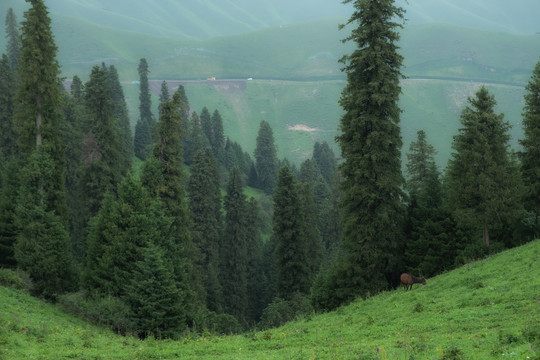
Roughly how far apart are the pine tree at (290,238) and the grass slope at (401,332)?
26.6 metres

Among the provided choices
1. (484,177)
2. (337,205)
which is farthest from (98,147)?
(484,177)

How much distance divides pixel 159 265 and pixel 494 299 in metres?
21.1

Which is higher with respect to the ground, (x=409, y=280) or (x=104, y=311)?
(x=409, y=280)

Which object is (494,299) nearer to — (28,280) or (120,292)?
(120,292)

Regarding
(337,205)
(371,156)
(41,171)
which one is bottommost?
(337,205)

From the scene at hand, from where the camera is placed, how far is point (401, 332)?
18750 millimetres

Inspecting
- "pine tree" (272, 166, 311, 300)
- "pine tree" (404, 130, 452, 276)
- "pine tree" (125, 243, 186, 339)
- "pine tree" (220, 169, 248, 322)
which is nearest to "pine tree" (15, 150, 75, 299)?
"pine tree" (125, 243, 186, 339)

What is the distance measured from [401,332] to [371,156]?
52.3ft

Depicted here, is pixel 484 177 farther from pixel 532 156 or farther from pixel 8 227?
pixel 8 227

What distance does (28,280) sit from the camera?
35312mm

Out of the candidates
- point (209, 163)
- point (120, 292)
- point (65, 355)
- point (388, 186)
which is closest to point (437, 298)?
point (388, 186)

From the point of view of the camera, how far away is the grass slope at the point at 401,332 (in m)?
14.9

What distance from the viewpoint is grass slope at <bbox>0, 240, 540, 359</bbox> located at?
49.0ft

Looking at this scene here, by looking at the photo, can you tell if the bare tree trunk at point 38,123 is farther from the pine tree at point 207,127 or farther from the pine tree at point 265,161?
the pine tree at point 265,161
